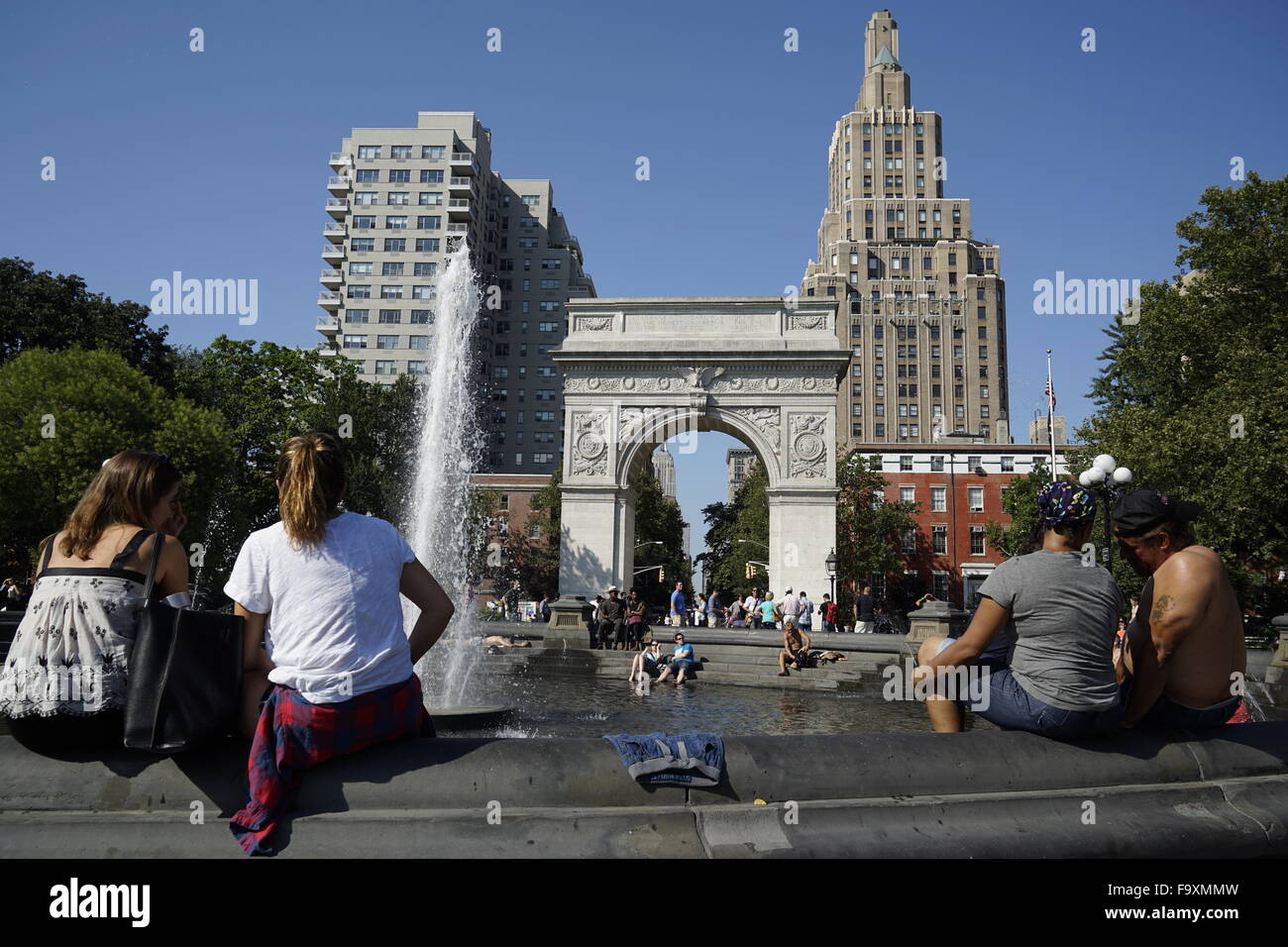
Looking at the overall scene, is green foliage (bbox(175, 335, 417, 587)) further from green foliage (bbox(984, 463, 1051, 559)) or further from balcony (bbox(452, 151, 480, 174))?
balcony (bbox(452, 151, 480, 174))

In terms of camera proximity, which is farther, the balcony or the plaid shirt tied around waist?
the balcony

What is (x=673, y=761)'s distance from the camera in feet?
10.1

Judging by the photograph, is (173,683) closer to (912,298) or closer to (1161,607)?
(1161,607)

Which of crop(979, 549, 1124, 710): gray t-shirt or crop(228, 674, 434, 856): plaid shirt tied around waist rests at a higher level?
crop(979, 549, 1124, 710): gray t-shirt

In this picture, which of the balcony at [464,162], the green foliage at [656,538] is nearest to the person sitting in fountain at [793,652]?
the green foliage at [656,538]

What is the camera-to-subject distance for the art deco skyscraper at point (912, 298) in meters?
94.6

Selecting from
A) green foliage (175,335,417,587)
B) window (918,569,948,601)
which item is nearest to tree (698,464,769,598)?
window (918,569,948,601)

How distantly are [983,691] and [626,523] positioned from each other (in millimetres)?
28807

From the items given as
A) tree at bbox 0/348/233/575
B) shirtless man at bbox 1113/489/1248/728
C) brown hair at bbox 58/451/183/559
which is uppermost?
tree at bbox 0/348/233/575

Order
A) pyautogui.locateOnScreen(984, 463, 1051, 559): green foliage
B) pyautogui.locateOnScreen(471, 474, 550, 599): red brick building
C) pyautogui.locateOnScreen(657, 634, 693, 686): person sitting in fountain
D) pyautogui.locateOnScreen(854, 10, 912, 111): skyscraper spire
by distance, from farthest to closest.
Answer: pyautogui.locateOnScreen(854, 10, 912, 111): skyscraper spire
pyautogui.locateOnScreen(471, 474, 550, 599): red brick building
pyautogui.locateOnScreen(984, 463, 1051, 559): green foliage
pyautogui.locateOnScreen(657, 634, 693, 686): person sitting in fountain

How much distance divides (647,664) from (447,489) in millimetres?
7602

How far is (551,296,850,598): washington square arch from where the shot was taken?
1242 inches

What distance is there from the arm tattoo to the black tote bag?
144 inches
